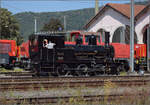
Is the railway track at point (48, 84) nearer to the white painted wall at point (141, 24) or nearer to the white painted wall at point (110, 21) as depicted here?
the white painted wall at point (141, 24)

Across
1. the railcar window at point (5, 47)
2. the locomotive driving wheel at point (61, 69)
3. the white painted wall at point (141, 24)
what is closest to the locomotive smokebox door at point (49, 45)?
the locomotive driving wheel at point (61, 69)

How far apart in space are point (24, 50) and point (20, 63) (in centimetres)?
194

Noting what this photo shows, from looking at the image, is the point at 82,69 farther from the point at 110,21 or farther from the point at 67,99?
the point at 110,21

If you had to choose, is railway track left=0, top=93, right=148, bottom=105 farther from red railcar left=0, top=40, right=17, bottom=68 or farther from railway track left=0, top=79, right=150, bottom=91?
red railcar left=0, top=40, right=17, bottom=68

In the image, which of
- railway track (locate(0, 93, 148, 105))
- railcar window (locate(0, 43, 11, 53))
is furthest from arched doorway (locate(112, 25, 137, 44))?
railway track (locate(0, 93, 148, 105))

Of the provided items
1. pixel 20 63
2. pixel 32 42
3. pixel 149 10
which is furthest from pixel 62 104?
pixel 149 10

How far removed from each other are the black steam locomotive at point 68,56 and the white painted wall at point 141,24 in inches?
690

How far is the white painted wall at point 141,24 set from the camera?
36.1 meters

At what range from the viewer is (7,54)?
28500 mm

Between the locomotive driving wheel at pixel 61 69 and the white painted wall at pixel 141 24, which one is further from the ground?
the white painted wall at pixel 141 24

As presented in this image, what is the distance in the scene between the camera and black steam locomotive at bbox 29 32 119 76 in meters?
18.3

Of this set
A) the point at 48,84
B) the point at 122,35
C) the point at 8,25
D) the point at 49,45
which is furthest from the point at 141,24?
the point at 8,25

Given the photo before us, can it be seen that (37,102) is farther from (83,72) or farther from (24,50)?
(24,50)

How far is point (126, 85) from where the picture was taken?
44.7 ft
